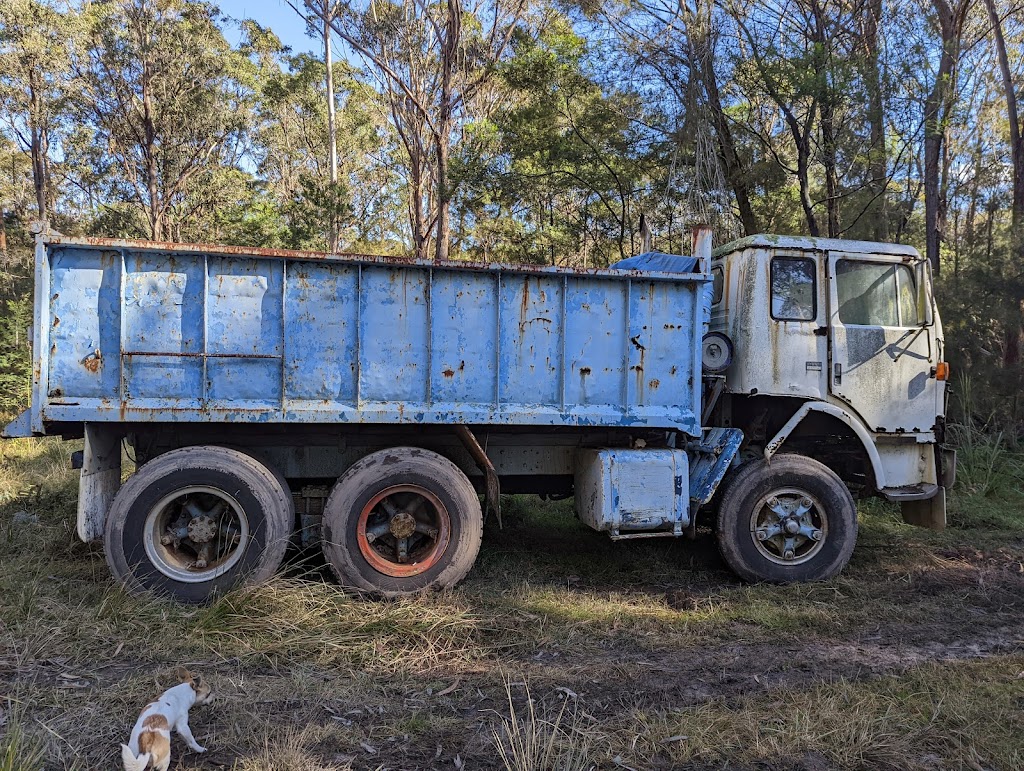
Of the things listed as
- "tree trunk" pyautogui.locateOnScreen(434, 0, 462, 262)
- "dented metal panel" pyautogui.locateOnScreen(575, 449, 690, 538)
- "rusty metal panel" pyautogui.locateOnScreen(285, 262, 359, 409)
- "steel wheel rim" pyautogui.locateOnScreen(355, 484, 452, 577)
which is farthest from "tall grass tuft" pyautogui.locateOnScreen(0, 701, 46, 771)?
"tree trunk" pyautogui.locateOnScreen(434, 0, 462, 262)

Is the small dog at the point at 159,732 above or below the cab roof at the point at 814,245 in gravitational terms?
below

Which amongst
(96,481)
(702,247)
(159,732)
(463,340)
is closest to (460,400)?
(463,340)

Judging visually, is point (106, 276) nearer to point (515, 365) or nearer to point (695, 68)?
point (515, 365)

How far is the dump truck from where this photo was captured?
441 centimetres

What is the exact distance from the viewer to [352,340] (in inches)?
183

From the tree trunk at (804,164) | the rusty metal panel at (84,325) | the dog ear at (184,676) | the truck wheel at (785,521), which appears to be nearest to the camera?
the dog ear at (184,676)

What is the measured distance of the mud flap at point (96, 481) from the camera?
4.46m

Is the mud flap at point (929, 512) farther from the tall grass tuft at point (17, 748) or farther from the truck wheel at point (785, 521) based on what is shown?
the tall grass tuft at point (17, 748)

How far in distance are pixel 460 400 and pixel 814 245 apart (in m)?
3.07

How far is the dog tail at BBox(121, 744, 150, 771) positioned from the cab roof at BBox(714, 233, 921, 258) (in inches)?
195

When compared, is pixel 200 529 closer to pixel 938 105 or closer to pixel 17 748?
pixel 17 748

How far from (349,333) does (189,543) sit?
177 cm

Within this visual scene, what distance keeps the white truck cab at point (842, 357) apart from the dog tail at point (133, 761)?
14.3 feet

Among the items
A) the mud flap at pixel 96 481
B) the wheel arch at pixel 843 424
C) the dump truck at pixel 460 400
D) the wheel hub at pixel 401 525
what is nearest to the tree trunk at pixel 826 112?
the dump truck at pixel 460 400
